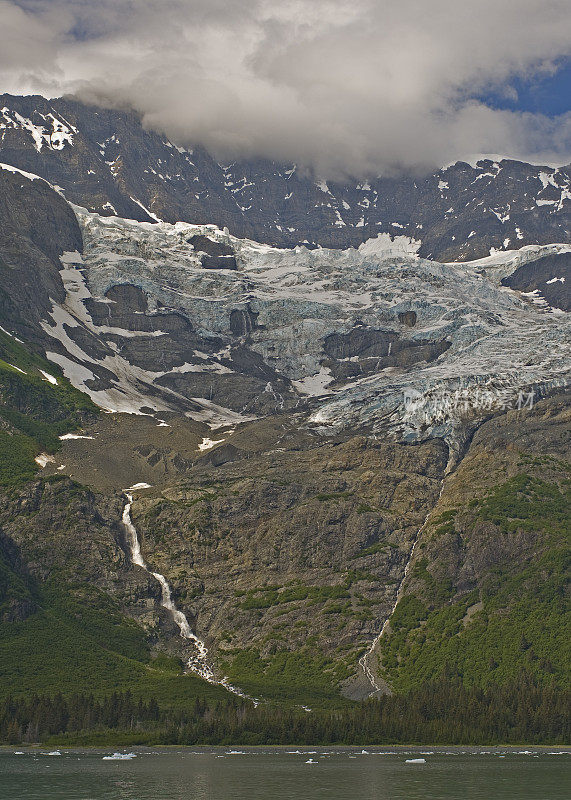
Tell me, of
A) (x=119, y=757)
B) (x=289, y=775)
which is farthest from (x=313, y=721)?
(x=289, y=775)

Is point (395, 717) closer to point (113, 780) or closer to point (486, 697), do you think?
point (486, 697)

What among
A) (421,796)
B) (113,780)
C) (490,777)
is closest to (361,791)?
(421,796)

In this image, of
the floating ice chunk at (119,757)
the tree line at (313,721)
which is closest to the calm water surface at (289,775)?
the floating ice chunk at (119,757)

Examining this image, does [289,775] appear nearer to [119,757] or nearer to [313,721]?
[119,757]

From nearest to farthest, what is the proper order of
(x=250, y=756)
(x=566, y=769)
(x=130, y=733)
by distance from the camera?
(x=566, y=769)
(x=250, y=756)
(x=130, y=733)

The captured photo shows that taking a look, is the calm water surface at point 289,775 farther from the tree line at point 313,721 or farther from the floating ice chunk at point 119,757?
the tree line at point 313,721
